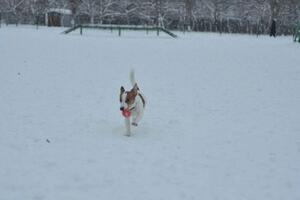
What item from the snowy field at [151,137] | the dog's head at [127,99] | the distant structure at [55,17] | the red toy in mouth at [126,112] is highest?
the distant structure at [55,17]

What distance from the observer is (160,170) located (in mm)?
6438

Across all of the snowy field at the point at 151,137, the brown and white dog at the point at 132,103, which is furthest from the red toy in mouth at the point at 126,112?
the snowy field at the point at 151,137

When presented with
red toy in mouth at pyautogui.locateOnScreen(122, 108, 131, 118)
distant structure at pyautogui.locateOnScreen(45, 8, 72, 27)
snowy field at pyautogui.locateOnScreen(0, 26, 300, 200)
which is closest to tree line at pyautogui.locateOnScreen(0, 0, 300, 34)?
distant structure at pyautogui.locateOnScreen(45, 8, 72, 27)

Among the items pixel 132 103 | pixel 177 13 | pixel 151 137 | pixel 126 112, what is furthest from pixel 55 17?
pixel 126 112

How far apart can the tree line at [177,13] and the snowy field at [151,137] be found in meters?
49.0

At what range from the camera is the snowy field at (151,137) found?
5.79 m

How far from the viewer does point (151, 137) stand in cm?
823

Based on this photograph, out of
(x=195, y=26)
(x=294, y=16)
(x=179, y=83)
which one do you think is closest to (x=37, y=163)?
(x=179, y=83)

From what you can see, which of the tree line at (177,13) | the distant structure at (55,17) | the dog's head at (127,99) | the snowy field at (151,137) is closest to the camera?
the snowy field at (151,137)

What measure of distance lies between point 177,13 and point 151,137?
217 feet

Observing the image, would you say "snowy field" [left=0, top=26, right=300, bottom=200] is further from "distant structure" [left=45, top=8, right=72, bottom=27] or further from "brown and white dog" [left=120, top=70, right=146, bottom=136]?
"distant structure" [left=45, top=8, right=72, bottom=27]

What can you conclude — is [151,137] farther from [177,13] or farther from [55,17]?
[177,13]

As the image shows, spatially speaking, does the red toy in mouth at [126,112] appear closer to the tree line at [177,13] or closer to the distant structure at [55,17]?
the distant structure at [55,17]

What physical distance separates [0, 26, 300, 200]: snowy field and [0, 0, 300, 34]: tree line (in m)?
49.0
